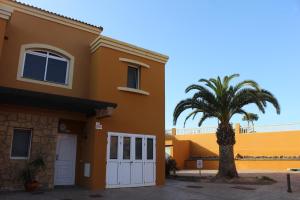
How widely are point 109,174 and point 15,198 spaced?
158 inches

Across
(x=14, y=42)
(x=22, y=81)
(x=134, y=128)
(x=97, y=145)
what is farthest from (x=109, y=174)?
(x=14, y=42)

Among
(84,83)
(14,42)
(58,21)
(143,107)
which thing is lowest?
(143,107)

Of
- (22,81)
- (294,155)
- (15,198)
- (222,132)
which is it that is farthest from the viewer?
(294,155)

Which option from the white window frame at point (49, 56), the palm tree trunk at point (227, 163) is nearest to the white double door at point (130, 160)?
the white window frame at point (49, 56)

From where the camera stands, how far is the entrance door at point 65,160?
44.2ft

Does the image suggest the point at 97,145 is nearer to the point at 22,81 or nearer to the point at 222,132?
the point at 22,81

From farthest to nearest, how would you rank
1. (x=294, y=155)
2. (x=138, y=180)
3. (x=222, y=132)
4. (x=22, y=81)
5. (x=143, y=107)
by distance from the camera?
(x=294, y=155)
(x=222, y=132)
(x=143, y=107)
(x=138, y=180)
(x=22, y=81)

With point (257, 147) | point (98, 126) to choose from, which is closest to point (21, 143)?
point (98, 126)

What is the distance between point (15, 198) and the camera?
9891mm

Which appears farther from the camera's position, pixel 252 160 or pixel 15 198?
pixel 252 160

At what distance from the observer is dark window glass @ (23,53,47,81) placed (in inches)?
516

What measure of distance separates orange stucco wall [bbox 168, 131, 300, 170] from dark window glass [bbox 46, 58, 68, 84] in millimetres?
18055

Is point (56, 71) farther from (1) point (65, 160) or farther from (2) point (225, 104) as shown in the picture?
(2) point (225, 104)

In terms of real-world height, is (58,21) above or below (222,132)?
above
